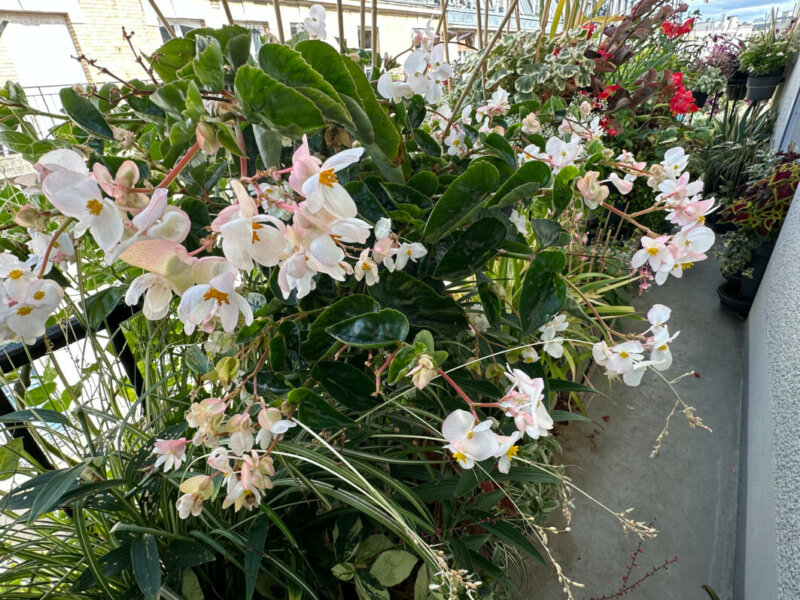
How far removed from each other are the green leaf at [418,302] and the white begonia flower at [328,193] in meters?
0.23

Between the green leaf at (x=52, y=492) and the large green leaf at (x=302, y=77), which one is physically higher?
the large green leaf at (x=302, y=77)

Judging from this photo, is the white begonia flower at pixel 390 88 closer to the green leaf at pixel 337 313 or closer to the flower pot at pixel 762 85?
the green leaf at pixel 337 313

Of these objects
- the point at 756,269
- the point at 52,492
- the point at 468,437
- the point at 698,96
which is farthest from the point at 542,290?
the point at 698,96

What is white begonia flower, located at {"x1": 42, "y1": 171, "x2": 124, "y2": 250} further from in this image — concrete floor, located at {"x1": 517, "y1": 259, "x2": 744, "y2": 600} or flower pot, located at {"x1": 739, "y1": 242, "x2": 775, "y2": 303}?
flower pot, located at {"x1": 739, "y1": 242, "x2": 775, "y2": 303}

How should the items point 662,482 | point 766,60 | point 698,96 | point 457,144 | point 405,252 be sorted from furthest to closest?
point 698,96 → point 766,60 → point 662,482 → point 457,144 → point 405,252

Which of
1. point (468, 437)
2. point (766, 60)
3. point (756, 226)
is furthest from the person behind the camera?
point (766, 60)

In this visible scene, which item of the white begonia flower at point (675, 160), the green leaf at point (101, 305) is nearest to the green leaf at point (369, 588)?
the green leaf at point (101, 305)

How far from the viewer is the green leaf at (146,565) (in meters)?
0.50

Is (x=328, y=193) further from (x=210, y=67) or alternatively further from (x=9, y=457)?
(x=9, y=457)

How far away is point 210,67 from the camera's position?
31 cm

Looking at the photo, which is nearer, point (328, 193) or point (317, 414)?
point (328, 193)

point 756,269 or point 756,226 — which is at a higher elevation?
point 756,226

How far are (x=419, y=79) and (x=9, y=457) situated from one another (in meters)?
0.73

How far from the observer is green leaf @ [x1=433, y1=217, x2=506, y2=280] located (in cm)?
50
